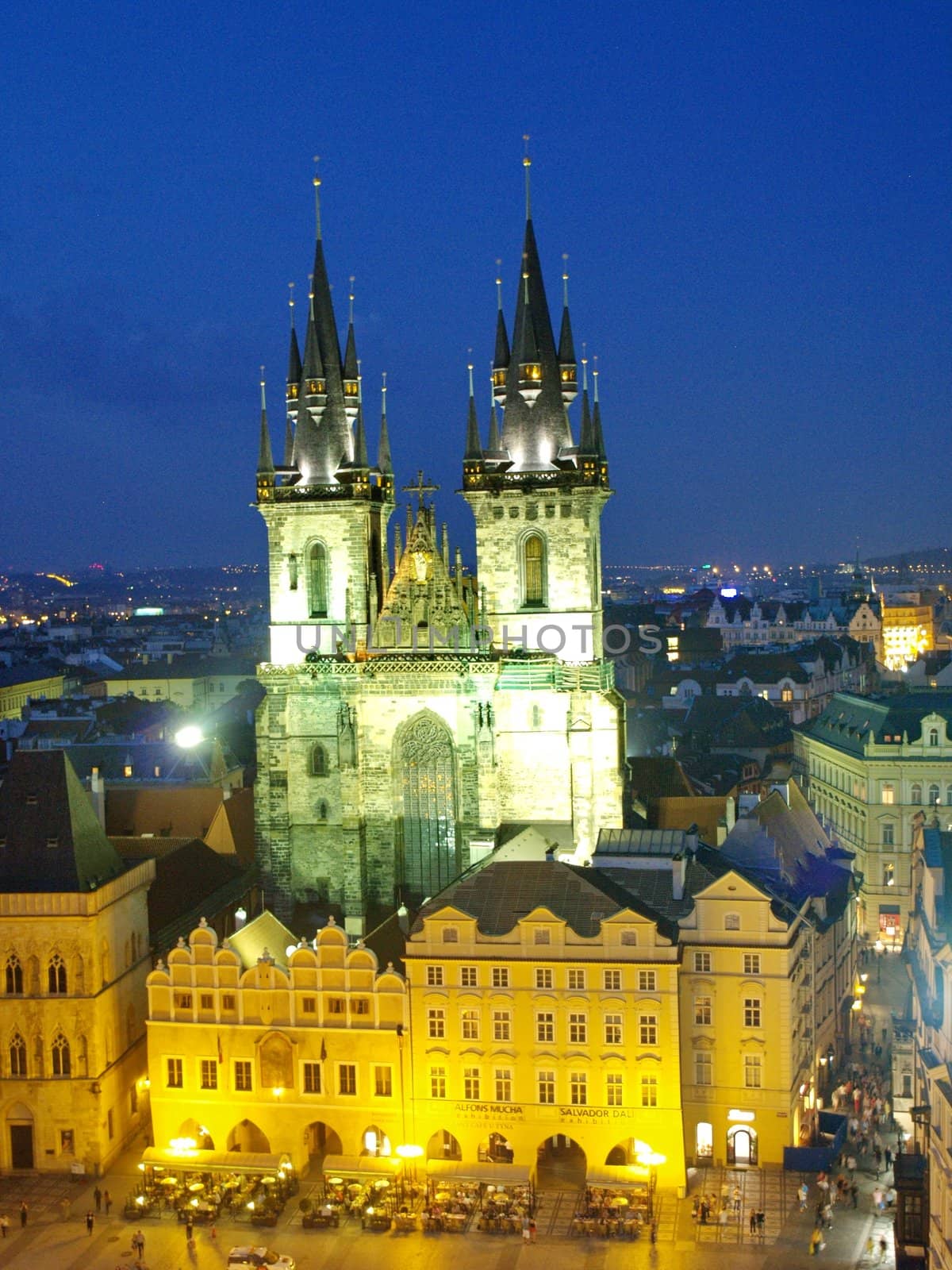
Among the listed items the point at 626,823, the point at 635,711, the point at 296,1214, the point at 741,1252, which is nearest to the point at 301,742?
the point at 626,823

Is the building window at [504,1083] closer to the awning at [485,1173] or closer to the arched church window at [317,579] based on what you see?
the awning at [485,1173]

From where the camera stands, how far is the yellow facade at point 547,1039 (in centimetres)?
5800

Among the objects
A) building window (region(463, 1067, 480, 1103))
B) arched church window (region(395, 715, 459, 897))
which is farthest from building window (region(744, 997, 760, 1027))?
arched church window (region(395, 715, 459, 897))

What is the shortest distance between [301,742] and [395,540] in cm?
1145

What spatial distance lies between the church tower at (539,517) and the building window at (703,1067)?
81.2 feet

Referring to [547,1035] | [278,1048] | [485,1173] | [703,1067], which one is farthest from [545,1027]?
[278,1048]

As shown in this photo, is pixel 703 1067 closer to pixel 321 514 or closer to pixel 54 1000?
pixel 54 1000

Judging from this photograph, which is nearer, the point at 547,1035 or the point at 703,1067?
the point at 547,1035

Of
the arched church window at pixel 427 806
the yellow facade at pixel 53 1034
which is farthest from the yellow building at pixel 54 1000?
the arched church window at pixel 427 806

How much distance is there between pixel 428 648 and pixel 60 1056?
27317 millimetres

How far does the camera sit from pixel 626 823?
81938 millimetres

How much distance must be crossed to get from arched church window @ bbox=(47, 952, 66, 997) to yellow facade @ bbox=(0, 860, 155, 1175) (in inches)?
1.2

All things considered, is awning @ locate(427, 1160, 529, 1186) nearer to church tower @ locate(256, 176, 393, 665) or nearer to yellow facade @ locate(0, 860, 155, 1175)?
yellow facade @ locate(0, 860, 155, 1175)

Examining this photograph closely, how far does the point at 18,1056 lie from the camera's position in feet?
201
